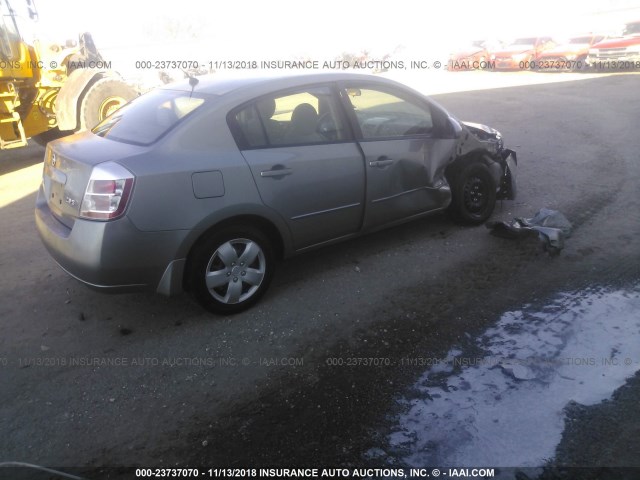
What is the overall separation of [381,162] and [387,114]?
0.56 m

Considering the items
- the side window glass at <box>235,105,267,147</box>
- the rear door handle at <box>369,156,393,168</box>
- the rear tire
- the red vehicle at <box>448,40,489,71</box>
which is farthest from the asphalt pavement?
the red vehicle at <box>448,40,489,71</box>

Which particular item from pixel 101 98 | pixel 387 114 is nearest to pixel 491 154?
pixel 387 114

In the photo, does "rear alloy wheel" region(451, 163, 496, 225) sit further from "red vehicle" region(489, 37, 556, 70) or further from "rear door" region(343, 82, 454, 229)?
"red vehicle" region(489, 37, 556, 70)

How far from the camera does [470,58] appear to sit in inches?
909

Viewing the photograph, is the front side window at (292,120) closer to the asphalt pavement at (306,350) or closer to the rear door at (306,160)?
the rear door at (306,160)

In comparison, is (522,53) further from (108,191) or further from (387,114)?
(108,191)

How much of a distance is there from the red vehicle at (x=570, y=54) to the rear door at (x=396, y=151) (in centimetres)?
1825

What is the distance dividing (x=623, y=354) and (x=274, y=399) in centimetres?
220

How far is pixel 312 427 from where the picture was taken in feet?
8.37

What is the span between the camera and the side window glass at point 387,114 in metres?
4.04

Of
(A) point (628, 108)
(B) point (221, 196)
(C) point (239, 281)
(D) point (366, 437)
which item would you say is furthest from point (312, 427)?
(A) point (628, 108)

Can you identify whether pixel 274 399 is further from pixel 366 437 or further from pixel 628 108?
pixel 628 108

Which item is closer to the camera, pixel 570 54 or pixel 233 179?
pixel 233 179

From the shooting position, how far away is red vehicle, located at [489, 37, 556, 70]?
67.4 ft
